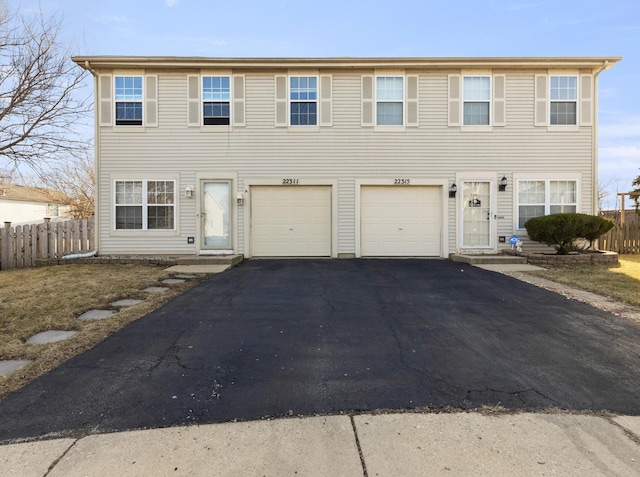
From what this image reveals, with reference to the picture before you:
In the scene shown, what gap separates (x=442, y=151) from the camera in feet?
35.3

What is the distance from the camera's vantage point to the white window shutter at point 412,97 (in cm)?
1070

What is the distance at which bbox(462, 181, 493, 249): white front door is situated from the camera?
10836 mm

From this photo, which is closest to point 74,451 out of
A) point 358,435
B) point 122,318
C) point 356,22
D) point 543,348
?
point 358,435

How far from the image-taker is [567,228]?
9.36 meters

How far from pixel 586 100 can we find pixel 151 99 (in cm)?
1285

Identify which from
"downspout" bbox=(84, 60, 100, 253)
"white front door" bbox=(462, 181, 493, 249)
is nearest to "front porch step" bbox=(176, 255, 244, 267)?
"downspout" bbox=(84, 60, 100, 253)

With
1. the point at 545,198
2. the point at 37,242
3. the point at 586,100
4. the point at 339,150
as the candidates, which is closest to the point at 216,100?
the point at 339,150

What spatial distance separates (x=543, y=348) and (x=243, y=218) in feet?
28.5

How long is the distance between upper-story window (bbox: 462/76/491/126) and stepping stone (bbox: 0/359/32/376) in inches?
443

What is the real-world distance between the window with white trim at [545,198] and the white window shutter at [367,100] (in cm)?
486

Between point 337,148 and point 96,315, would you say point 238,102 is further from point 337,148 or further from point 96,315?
point 96,315

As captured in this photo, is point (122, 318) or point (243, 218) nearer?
point (122, 318)

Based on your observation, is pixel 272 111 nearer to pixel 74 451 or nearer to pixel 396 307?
pixel 396 307

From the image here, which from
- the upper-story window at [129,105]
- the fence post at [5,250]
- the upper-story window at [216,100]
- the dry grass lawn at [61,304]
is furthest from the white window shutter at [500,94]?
the fence post at [5,250]
